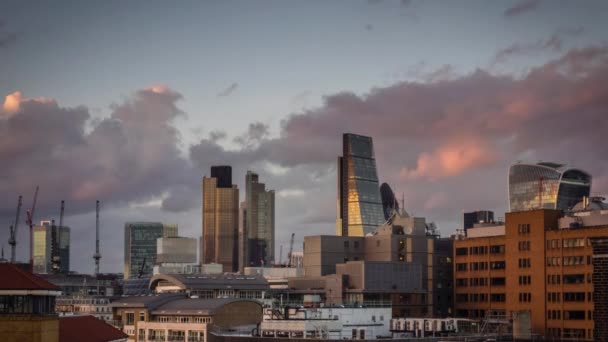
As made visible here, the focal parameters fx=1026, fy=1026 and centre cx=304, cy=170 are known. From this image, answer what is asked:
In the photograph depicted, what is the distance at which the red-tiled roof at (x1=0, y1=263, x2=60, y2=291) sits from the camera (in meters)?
124

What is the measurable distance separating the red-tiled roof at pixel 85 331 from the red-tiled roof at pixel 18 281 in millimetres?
22213

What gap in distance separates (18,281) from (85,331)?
36.1 metres

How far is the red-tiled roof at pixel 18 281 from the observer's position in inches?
4902

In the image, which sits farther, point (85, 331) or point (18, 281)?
point (85, 331)

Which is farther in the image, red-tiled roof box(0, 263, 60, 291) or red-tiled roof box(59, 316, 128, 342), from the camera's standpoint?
red-tiled roof box(59, 316, 128, 342)

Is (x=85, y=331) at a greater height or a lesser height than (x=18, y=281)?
lesser

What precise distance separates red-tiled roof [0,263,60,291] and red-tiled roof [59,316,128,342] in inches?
875

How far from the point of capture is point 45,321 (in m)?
126

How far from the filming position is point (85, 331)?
523ft

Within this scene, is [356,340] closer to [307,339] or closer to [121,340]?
[307,339]

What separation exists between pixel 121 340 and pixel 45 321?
40611 mm

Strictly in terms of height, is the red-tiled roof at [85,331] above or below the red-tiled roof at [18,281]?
below

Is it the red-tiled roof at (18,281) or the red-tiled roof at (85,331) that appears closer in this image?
the red-tiled roof at (18,281)

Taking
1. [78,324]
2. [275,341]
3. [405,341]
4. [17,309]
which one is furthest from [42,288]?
[405,341]
